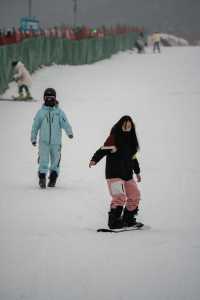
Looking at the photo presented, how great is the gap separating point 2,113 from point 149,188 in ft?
37.9

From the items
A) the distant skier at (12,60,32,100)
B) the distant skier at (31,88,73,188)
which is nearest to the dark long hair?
the distant skier at (31,88,73,188)

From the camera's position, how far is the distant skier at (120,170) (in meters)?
9.43

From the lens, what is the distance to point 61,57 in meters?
41.6

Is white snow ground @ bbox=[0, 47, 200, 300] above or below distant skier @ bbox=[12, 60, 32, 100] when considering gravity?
below

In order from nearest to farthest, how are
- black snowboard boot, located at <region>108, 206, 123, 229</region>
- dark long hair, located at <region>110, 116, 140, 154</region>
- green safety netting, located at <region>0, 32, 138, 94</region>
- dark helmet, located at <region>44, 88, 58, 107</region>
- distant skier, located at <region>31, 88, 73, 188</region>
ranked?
1. dark long hair, located at <region>110, 116, 140, 154</region>
2. black snowboard boot, located at <region>108, 206, 123, 229</region>
3. dark helmet, located at <region>44, 88, 58, 107</region>
4. distant skier, located at <region>31, 88, 73, 188</region>
5. green safety netting, located at <region>0, 32, 138, 94</region>

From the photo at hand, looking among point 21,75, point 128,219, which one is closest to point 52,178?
point 128,219

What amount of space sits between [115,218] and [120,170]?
0.49 m

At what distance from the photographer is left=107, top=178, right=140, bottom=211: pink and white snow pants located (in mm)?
9453

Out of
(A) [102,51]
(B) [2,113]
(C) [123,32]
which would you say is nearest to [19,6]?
(C) [123,32]

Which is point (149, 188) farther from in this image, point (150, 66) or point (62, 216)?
point (150, 66)

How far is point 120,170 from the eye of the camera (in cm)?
945

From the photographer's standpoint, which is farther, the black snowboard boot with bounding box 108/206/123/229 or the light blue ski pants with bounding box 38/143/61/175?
the light blue ski pants with bounding box 38/143/61/175

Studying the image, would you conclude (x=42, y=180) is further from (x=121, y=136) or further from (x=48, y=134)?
(x=121, y=136)

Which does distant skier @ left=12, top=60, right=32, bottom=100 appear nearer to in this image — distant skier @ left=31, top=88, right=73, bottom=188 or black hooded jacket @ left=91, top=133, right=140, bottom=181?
distant skier @ left=31, top=88, right=73, bottom=188
